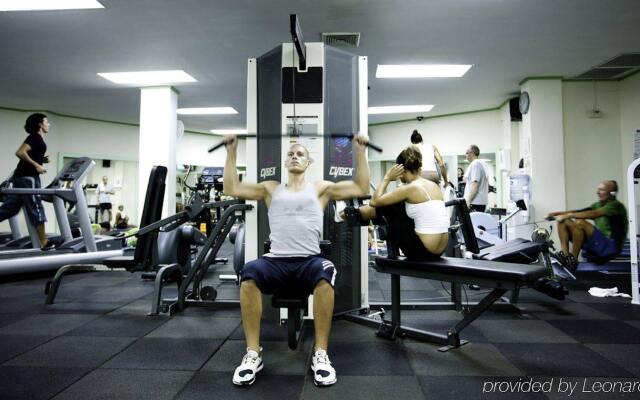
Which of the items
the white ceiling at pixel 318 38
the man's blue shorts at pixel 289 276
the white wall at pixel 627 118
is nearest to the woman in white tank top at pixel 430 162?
the white ceiling at pixel 318 38

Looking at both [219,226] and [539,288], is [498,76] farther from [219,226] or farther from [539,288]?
[219,226]

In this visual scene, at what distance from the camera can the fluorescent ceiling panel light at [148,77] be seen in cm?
600

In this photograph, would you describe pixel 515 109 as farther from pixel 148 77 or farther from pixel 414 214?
pixel 148 77

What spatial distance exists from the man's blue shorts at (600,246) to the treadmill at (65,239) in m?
5.23

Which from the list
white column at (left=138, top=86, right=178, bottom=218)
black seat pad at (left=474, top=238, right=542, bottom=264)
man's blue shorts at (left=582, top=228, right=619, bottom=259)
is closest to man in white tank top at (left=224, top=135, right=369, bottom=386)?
black seat pad at (left=474, top=238, right=542, bottom=264)

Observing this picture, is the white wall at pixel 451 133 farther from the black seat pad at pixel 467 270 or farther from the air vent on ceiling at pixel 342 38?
the black seat pad at pixel 467 270

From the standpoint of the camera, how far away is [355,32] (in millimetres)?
4422

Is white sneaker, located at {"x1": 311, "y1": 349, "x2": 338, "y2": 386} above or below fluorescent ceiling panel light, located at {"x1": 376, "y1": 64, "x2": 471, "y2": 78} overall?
below

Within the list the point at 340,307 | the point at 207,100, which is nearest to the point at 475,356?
the point at 340,307

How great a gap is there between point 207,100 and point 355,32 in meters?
4.06

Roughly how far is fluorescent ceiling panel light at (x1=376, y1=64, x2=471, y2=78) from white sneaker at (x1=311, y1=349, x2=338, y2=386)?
15.5 ft

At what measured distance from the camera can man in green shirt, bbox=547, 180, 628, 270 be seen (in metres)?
3.96

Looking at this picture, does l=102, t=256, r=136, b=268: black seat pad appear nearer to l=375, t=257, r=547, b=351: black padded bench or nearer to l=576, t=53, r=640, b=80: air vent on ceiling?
l=375, t=257, r=547, b=351: black padded bench

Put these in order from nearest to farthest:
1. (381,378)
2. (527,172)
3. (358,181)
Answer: (381,378) < (358,181) < (527,172)
